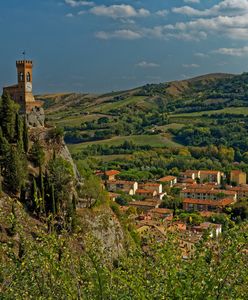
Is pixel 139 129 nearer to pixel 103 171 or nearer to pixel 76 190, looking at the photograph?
pixel 103 171

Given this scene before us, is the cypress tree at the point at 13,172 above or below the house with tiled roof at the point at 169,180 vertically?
above

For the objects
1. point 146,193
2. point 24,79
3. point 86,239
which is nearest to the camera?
point 86,239

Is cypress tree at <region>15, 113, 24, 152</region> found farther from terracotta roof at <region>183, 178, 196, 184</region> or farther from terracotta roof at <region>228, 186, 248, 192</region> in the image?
terracotta roof at <region>183, 178, 196, 184</region>

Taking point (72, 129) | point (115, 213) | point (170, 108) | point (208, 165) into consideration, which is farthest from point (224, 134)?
point (115, 213)

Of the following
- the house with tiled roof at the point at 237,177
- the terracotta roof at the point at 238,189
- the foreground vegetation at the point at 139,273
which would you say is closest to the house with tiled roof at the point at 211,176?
the house with tiled roof at the point at 237,177

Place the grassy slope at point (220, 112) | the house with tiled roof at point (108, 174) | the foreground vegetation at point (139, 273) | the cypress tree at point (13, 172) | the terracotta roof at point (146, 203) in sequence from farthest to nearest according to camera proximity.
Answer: the grassy slope at point (220, 112) < the house with tiled roof at point (108, 174) < the terracotta roof at point (146, 203) < the cypress tree at point (13, 172) < the foreground vegetation at point (139, 273)

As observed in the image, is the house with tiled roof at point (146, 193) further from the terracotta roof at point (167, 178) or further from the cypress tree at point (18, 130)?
the cypress tree at point (18, 130)

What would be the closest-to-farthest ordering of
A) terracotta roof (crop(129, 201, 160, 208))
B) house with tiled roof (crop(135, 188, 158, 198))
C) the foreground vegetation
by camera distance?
the foreground vegetation → terracotta roof (crop(129, 201, 160, 208)) → house with tiled roof (crop(135, 188, 158, 198))

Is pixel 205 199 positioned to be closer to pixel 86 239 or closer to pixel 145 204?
pixel 145 204

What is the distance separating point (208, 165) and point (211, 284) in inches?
3936

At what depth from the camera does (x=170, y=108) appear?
194 metres

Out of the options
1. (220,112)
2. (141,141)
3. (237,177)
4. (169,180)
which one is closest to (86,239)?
(169,180)

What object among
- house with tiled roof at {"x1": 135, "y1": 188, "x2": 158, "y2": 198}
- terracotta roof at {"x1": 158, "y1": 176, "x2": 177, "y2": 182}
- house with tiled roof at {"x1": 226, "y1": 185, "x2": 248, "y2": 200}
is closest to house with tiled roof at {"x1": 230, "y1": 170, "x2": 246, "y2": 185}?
house with tiled roof at {"x1": 226, "y1": 185, "x2": 248, "y2": 200}

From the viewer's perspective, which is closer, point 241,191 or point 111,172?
point 241,191
